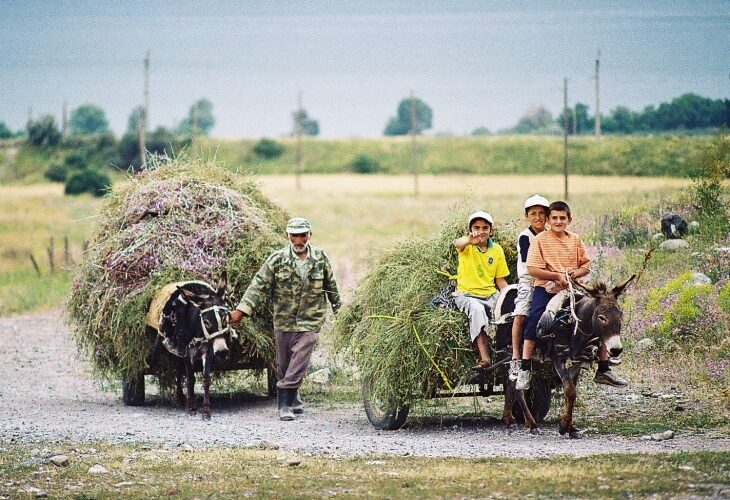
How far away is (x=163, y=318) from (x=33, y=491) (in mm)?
4949

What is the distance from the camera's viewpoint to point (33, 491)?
31.2 ft

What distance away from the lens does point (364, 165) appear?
9056cm

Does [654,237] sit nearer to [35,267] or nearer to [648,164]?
[35,267]

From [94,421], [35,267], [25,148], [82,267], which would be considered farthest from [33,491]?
[25,148]

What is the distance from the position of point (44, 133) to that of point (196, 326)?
269 feet

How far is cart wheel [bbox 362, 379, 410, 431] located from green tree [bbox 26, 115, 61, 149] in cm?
8216

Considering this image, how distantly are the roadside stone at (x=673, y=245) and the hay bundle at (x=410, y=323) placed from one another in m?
9.27

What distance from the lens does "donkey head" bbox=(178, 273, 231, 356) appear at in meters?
14.1

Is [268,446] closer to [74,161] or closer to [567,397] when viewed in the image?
[567,397]

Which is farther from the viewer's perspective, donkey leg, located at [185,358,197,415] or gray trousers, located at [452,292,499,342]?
donkey leg, located at [185,358,197,415]

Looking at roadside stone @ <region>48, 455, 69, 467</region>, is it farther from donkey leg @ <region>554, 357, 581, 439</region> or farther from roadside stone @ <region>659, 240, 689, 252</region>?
roadside stone @ <region>659, 240, 689, 252</region>

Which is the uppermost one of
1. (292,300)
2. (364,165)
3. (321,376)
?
(364,165)

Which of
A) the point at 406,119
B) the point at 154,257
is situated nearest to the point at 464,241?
the point at 154,257

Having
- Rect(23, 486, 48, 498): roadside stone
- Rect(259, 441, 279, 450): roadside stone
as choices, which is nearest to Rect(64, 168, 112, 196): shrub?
Rect(259, 441, 279, 450): roadside stone
